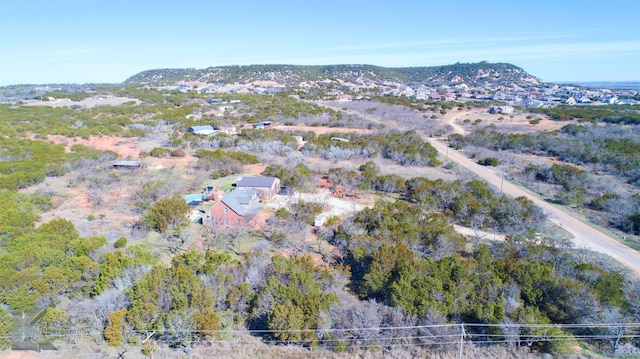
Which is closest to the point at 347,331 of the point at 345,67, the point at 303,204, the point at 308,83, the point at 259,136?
the point at 303,204

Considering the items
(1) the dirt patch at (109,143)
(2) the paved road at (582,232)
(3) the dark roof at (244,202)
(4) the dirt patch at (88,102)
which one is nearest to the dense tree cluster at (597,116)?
(2) the paved road at (582,232)

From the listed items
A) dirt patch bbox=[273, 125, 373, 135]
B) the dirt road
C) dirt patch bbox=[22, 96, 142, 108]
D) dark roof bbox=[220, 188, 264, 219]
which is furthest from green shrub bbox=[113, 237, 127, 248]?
dirt patch bbox=[22, 96, 142, 108]

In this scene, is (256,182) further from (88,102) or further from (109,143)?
(88,102)

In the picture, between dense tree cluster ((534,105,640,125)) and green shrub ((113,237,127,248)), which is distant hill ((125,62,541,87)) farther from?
green shrub ((113,237,127,248))

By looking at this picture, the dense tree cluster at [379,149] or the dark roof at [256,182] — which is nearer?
the dark roof at [256,182]

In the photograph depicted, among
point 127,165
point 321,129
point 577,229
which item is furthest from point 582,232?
point 321,129

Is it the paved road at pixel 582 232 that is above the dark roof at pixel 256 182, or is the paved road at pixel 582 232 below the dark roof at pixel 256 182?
below

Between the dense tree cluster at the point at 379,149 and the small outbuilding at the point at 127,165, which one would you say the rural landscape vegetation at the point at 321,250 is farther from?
the dense tree cluster at the point at 379,149
